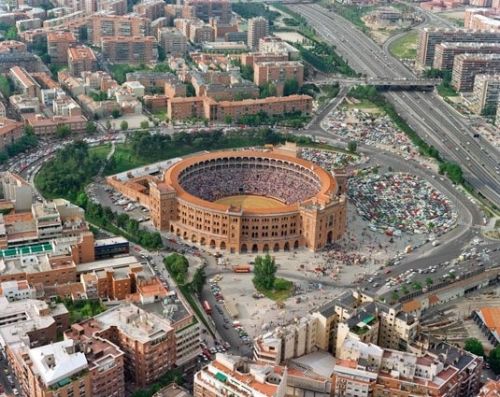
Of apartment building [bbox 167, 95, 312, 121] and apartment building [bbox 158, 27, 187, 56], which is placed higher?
apartment building [bbox 158, 27, 187, 56]

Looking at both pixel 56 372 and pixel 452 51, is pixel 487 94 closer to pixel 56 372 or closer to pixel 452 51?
pixel 452 51

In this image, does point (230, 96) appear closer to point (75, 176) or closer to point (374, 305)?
point (75, 176)

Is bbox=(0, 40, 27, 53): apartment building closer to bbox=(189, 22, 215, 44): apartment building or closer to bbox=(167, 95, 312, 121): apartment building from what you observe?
bbox=(189, 22, 215, 44): apartment building

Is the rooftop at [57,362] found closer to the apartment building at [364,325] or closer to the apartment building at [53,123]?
the apartment building at [364,325]

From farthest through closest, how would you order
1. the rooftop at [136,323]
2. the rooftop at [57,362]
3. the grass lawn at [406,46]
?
the grass lawn at [406,46], the rooftop at [136,323], the rooftop at [57,362]

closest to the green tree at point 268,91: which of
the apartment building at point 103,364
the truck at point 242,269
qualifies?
the truck at point 242,269

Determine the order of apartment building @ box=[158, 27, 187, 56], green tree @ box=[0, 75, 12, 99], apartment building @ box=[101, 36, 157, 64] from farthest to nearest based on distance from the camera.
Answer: apartment building @ box=[158, 27, 187, 56] → apartment building @ box=[101, 36, 157, 64] → green tree @ box=[0, 75, 12, 99]

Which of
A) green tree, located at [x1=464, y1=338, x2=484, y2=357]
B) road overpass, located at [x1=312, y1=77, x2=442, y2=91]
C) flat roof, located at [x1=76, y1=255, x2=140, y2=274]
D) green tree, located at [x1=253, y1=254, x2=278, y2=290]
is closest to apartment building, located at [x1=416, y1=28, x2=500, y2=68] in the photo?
road overpass, located at [x1=312, y1=77, x2=442, y2=91]
